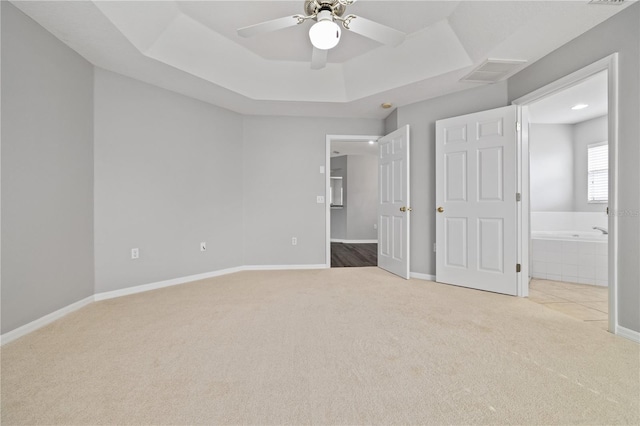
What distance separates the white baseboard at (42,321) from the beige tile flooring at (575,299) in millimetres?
→ 4401

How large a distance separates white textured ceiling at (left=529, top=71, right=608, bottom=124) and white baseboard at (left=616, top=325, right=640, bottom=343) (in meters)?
2.42

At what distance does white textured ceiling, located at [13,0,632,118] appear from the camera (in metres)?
2.17

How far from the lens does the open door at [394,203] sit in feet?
12.1

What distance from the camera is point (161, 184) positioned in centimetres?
334

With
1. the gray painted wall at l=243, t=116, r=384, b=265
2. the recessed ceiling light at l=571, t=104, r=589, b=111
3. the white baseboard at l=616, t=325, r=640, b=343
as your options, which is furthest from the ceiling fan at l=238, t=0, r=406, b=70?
the recessed ceiling light at l=571, t=104, r=589, b=111

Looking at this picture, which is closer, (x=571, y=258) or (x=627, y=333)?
(x=627, y=333)

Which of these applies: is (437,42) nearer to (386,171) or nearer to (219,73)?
(386,171)

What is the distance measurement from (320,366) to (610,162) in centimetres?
262

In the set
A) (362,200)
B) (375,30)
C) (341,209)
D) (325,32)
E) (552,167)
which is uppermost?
(375,30)

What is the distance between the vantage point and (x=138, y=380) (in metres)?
1.46

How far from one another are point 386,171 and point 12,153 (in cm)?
389

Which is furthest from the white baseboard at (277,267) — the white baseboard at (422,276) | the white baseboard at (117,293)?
the white baseboard at (422,276)

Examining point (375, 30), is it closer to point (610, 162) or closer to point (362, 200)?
point (610, 162)

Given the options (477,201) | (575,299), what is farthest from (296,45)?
(575,299)
